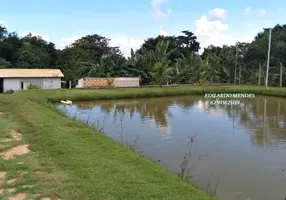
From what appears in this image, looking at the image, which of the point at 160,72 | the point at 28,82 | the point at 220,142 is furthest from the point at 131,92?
the point at 220,142

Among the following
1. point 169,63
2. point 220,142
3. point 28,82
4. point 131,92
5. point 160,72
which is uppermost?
point 169,63

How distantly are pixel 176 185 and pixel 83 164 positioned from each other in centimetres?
154

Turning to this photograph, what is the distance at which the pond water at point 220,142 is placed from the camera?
5.47m

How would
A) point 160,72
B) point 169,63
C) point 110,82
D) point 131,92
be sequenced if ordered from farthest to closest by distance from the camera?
1. point 169,63
2. point 110,82
3. point 160,72
4. point 131,92

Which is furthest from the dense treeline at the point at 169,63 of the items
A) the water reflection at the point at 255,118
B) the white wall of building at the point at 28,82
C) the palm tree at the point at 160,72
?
the water reflection at the point at 255,118

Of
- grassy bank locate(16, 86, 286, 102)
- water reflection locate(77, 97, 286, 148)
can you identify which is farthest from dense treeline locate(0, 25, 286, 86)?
water reflection locate(77, 97, 286, 148)

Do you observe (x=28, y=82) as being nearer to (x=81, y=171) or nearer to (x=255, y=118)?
(x=255, y=118)

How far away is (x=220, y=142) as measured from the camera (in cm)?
843

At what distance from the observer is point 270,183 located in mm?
5426

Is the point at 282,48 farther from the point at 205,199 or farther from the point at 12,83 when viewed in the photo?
the point at 205,199

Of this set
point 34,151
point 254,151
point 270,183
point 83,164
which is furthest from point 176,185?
point 254,151

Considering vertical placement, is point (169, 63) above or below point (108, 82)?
above

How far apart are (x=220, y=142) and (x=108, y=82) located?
17.8 metres

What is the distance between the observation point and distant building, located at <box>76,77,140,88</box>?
2591 cm
